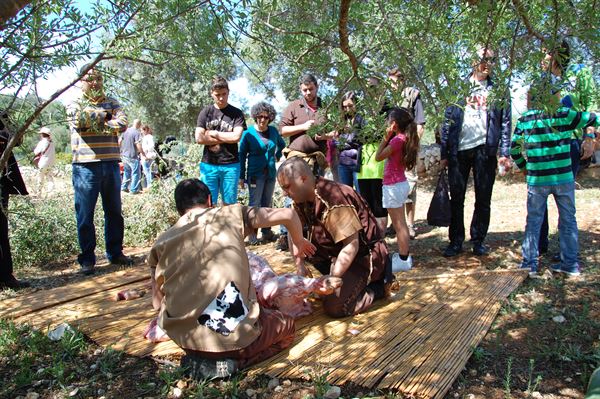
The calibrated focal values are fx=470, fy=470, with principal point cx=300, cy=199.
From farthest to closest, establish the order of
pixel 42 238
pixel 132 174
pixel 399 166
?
pixel 132 174 < pixel 42 238 < pixel 399 166

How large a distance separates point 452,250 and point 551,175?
4.42 ft

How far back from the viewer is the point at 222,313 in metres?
2.46

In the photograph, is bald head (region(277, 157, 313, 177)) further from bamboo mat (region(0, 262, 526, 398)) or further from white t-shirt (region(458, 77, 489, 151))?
white t-shirt (region(458, 77, 489, 151))

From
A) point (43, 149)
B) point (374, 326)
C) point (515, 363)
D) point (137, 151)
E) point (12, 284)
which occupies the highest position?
point (137, 151)

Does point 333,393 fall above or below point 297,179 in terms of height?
below

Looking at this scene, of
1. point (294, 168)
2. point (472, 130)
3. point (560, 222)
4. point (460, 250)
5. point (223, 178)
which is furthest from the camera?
point (223, 178)

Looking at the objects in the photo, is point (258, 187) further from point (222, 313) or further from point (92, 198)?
point (222, 313)

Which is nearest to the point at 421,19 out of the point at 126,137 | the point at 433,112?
the point at 433,112

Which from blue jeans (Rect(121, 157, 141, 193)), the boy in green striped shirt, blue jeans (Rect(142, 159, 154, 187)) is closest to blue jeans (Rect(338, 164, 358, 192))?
the boy in green striped shirt

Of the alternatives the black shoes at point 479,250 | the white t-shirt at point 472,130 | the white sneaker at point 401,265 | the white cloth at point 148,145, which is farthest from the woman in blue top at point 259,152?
the white cloth at point 148,145

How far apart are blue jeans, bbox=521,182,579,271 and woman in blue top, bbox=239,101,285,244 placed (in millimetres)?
2865

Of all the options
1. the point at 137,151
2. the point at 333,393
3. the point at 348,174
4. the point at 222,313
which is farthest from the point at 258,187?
the point at 137,151

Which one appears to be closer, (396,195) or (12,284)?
(396,195)

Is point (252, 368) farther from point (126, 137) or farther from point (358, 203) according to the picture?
point (126, 137)
